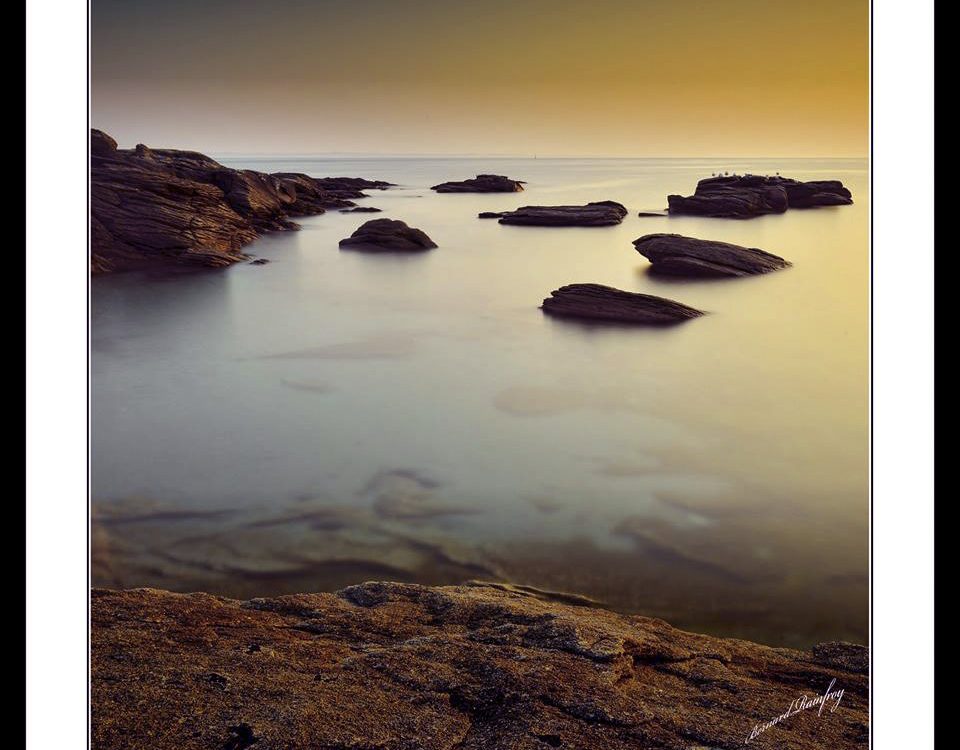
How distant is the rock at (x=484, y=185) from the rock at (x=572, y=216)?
0.11 meters

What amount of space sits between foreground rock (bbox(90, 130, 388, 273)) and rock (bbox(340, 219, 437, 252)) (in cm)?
16

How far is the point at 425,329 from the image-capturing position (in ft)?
12.1

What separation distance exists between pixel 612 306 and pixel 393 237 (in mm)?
1005

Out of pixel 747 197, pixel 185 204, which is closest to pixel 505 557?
pixel 747 197

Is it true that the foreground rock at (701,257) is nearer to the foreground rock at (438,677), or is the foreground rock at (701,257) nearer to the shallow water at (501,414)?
the shallow water at (501,414)

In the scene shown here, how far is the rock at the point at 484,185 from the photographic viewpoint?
12.3ft

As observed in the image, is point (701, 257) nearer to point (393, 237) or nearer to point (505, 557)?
point (393, 237)

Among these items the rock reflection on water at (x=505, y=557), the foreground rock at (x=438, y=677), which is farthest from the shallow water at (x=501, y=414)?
the foreground rock at (x=438, y=677)

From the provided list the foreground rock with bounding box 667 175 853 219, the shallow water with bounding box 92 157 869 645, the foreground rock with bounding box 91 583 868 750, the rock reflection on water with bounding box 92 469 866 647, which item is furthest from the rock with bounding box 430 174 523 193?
the foreground rock with bounding box 91 583 868 750

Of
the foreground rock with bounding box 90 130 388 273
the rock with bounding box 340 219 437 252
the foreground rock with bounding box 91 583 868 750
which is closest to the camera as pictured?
the foreground rock with bounding box 91 583 868 750

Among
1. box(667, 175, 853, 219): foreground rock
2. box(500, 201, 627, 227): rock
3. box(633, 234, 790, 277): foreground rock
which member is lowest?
box(633, 234, 790, 277): foreground rock

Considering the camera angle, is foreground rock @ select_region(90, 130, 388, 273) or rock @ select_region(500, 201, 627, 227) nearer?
foreground rock @ select_region(90, 130, 388, 273)

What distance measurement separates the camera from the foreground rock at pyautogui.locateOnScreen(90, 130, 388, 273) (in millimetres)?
3619

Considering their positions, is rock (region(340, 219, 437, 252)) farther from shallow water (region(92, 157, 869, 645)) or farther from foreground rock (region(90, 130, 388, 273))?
foreground rock (region(90, 130, 388, 273))
